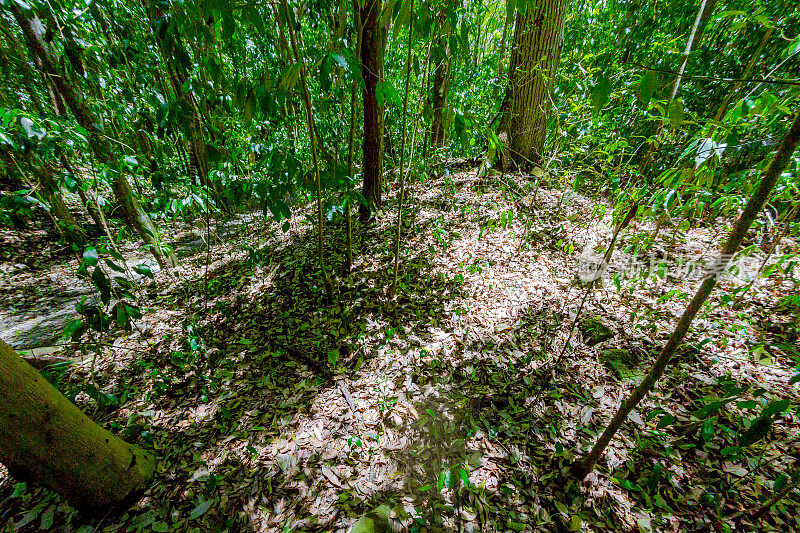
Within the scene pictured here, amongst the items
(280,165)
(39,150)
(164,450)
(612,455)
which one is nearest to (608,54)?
(280,165)

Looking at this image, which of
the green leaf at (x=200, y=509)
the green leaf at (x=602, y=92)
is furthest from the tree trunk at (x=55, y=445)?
the green leaf at (x=602, y=92)

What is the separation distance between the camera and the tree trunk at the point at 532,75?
4.54 m

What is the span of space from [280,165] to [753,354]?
4085 millimetres

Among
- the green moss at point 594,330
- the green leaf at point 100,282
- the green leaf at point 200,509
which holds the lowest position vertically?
the green leaf at point 200,509

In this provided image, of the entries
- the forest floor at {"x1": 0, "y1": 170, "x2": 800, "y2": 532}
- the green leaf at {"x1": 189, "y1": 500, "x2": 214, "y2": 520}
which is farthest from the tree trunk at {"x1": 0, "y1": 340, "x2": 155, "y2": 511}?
the green leaf at {"x1": 189, "y1": 500, "x2": 214, "y2": 520}

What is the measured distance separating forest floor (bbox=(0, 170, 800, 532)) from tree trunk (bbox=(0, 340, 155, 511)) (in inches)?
10.7

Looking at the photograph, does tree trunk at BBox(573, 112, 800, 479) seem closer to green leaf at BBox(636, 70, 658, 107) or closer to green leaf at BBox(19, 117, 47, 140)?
green leaf at BBox(636, 70, 658, 107)

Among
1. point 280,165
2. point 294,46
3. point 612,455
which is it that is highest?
point 294,46

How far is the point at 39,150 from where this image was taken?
7.01 feet

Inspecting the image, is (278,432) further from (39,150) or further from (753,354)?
(753,354)

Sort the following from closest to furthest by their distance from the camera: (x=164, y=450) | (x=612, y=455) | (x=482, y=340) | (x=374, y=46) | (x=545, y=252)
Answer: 1. (x=612, y=455)
2. (x=164, y=450)
3. (x=482, y=340)
4. (x=374, y=46)
5. (x=545, y=252)

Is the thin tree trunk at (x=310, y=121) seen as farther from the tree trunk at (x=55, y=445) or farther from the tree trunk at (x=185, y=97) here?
the tree trunk at (x=55, y=445)

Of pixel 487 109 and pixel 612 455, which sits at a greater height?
pixel 487 109

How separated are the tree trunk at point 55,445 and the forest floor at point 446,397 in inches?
10.7
